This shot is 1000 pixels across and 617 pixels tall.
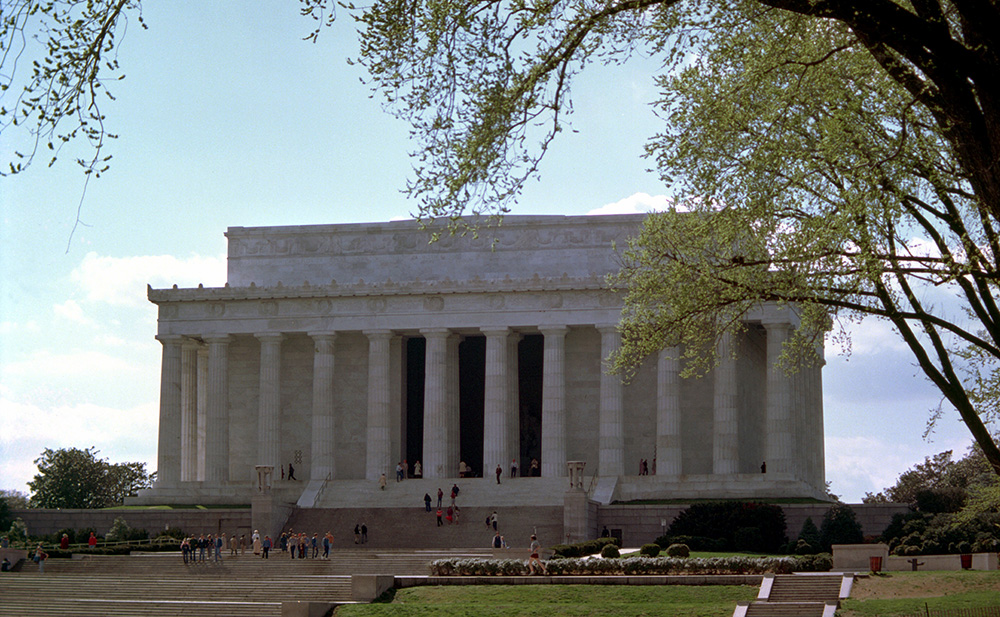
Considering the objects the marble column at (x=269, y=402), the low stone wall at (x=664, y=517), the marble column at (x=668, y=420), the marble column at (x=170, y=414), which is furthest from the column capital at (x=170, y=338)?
the low stone wall at (x=664, y=517)

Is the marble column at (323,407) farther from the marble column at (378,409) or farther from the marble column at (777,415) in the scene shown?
the marble column at (777,415)

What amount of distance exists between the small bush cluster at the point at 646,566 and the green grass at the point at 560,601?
213 cm

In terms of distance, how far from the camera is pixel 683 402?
243ft

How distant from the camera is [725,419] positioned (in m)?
70.1

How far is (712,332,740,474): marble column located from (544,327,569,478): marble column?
8.09 meters

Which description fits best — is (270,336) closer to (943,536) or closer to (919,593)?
(943,536)

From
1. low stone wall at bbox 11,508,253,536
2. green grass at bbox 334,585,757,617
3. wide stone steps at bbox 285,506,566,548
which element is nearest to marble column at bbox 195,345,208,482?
low stone wall at bbox 11,508,253,536

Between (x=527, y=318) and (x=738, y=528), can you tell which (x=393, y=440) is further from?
(x=738, y=528)

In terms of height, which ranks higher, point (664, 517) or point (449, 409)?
point (449, 409)

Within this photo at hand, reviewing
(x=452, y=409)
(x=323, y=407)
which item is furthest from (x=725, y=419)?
(x=323, y=407)

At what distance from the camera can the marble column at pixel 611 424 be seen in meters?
70.4

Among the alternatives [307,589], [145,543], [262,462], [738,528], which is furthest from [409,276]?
[307,589]

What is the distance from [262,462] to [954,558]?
4150cm

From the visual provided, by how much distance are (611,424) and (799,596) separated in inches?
1378
